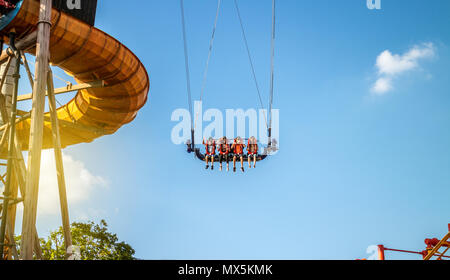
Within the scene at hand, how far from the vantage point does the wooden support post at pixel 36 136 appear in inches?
469

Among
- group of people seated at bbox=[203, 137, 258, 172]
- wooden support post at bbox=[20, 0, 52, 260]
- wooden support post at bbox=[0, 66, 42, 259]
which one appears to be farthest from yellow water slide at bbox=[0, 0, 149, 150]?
group of people seated at bbox=[203, 137, 258, 172]

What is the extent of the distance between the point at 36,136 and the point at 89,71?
4.85 metres

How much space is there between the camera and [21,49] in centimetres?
1445

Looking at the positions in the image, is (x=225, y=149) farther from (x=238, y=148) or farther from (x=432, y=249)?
(x=432, y=249)

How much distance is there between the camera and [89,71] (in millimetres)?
16734

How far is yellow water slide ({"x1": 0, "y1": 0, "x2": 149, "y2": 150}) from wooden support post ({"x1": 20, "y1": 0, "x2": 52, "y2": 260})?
1157mm

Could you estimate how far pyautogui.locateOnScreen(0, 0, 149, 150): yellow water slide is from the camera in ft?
47.2

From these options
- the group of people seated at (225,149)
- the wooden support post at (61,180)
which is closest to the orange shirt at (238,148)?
the group of people seated at (225,149)

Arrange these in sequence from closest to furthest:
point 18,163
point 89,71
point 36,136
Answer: point 36,136 → point 18,163 → point 89,71

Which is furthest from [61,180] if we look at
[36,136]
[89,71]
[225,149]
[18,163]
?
[225,149]

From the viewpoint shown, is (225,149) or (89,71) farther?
(225,149)
